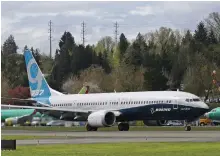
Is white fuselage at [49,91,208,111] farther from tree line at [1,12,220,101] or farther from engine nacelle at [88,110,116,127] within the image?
tree line at [1,12,220,101]

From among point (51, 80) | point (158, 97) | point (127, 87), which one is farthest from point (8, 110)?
point (158, 97)

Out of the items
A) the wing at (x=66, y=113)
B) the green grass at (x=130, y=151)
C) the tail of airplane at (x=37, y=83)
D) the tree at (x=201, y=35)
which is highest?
the tree at (x=201, y=35)

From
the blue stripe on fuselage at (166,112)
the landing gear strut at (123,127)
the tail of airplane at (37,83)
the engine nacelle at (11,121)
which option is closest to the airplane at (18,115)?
the engine nacelle at (11,121)

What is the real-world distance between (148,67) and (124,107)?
92532 millimetres

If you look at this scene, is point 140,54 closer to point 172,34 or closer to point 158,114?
point 172,34

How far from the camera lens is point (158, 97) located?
6869 centimetres

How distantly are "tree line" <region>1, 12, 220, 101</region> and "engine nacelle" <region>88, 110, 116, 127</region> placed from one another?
6475cm

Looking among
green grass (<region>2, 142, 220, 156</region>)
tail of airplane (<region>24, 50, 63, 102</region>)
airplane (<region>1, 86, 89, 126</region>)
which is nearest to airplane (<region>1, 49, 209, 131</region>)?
tail of airplane (<region>24, 50, 63, 102</region>)

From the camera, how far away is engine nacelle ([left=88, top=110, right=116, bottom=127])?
69.6 m

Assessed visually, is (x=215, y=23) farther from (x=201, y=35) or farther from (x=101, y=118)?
(x=101, y=118)

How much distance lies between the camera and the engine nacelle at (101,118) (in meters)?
69.6

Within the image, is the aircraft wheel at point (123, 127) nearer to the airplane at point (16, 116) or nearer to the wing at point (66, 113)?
the wing at point (66, 113)

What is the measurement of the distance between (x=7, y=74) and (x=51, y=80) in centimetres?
1375

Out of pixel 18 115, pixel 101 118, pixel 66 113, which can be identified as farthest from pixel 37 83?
pixel 18 115
